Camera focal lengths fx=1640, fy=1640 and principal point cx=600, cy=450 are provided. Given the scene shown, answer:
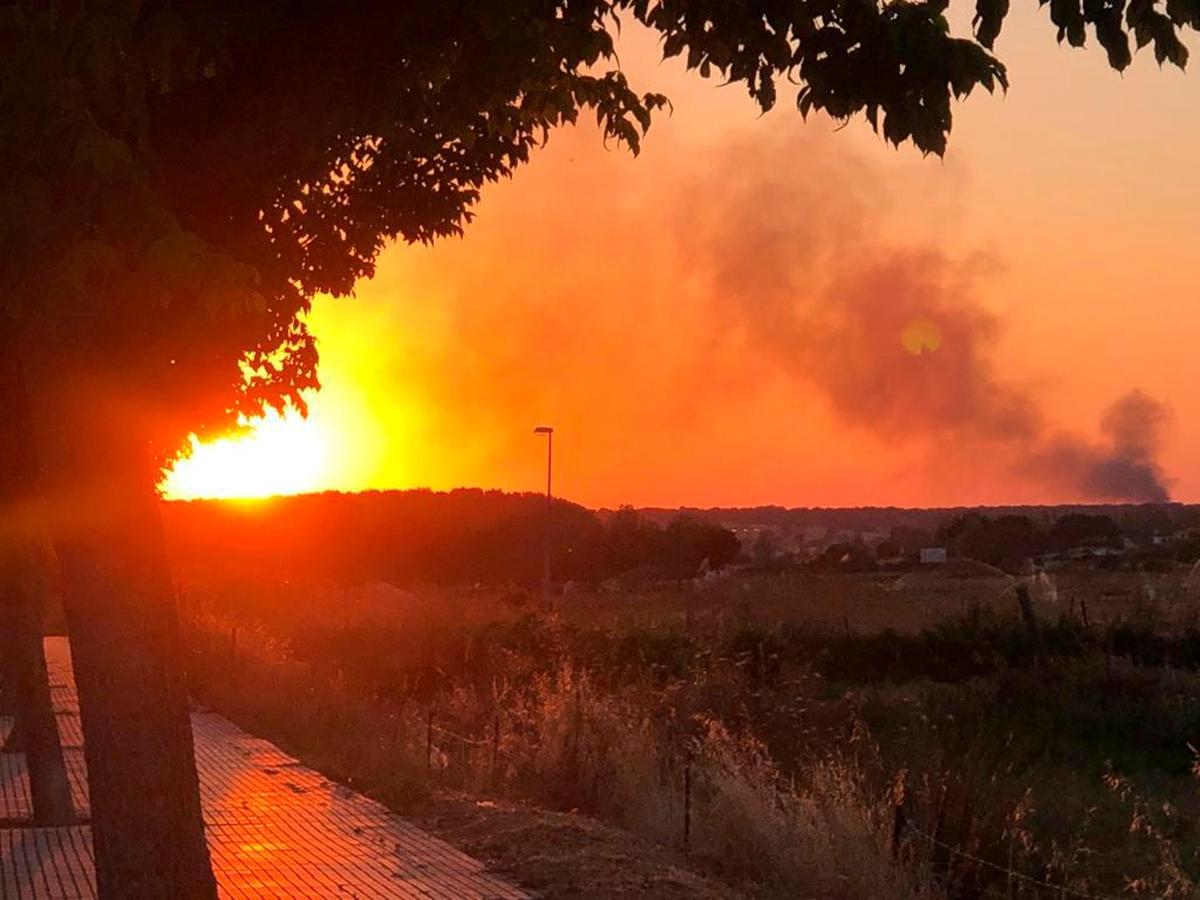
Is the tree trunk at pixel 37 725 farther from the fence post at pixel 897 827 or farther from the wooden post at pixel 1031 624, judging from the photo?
the wooden post at pixel 1031 624

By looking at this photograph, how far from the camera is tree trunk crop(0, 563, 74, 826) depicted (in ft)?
39.3

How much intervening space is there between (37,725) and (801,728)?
7.92 m

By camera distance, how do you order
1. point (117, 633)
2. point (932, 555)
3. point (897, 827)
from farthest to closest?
point (932, 555) < point (897, 827) < point (117, 633)

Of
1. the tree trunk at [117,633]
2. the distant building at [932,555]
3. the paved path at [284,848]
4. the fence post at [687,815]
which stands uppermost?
the tree trunk at [117,633]

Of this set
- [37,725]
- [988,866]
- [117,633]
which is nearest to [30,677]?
[37,725]

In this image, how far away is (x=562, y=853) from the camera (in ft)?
35.8

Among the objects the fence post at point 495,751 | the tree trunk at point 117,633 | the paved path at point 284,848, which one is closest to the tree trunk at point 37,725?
the paved path at point 284,848

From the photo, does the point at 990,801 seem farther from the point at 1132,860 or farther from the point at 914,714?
the point at 914,714

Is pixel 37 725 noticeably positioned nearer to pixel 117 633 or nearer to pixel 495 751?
pixel 495 751

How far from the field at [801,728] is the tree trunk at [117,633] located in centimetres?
521

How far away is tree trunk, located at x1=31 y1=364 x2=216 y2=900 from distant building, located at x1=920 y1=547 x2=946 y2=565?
81.2m

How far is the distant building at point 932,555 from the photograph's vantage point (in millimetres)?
88219

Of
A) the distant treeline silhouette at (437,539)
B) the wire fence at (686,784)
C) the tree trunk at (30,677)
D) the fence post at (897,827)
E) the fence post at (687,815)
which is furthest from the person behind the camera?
the distant treeline silhouette at (437,539)

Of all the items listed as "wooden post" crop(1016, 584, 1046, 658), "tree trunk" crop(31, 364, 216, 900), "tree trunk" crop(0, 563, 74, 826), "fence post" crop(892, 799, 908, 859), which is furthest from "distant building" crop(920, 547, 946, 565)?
"tree trunk" crop(31, 364, 216, 900)
